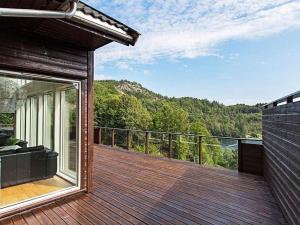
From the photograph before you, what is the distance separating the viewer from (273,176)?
395cm

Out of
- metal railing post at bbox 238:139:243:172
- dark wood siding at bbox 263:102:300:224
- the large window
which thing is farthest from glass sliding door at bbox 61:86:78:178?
metal railing post at bbox 238:139:243:172

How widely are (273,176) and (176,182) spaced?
168cm

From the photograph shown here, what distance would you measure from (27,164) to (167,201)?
2654mm

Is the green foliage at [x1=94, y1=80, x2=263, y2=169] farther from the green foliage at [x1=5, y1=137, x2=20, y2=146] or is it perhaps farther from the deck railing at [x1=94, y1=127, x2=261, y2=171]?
the green foliage at [x1=5, y1=137, x2=20, y2=146]

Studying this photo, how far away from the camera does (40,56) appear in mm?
3271

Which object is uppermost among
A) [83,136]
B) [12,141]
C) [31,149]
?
[83,136]

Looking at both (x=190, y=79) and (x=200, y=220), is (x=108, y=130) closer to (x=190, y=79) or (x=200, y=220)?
(x=200, y=220)

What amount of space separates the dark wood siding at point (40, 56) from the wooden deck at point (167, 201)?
193 centimetres

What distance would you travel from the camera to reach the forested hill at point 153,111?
83.6 feet

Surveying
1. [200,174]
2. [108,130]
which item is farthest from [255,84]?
[200,174]

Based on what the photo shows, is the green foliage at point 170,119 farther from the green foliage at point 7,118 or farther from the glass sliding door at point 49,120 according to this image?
the green foliage at point 7,118

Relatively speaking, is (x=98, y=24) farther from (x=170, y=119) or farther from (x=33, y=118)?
(x=170, y=119)

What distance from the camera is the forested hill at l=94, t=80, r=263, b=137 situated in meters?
25.5

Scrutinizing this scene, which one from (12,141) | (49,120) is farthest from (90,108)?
(12,141)
